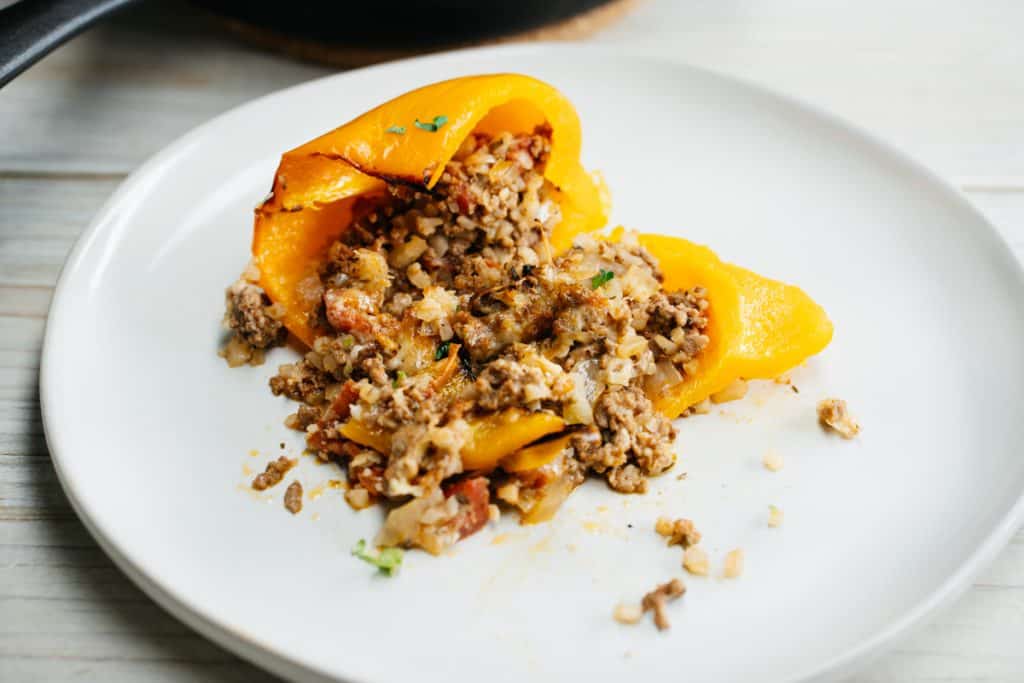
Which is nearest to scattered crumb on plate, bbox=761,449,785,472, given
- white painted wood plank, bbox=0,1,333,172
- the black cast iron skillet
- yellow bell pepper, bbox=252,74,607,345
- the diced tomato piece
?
the diced tomato piece

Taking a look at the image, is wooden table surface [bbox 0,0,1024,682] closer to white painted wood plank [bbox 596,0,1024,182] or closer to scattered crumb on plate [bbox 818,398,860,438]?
white painted wood plank [bbox 596,0,1024,182]

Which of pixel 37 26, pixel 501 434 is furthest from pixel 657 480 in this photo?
pixel 37 26

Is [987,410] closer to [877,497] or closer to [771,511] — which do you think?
[877,497]

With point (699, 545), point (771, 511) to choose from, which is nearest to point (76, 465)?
point (699, 545)

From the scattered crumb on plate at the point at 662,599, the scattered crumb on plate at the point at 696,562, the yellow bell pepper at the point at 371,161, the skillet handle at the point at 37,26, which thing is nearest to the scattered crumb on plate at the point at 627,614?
the scattered crumb on plate at the point at 662,599

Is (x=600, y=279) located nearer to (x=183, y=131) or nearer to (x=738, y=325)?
(x=738, y=325)

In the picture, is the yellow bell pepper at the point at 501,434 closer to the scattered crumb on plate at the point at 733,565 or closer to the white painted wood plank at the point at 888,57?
the scattered crumb on plate at the point at 733,565
